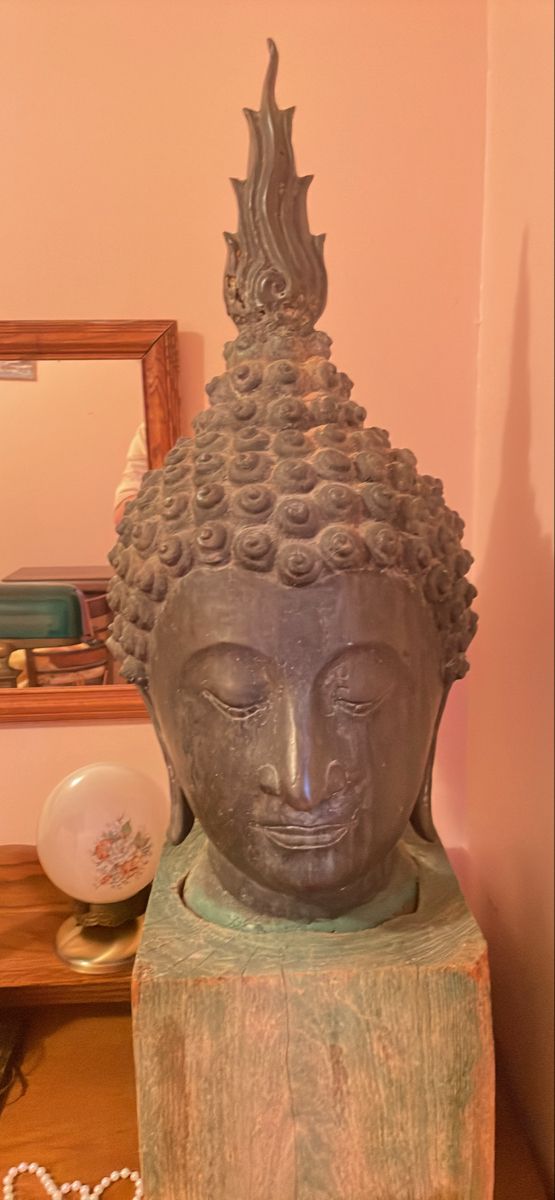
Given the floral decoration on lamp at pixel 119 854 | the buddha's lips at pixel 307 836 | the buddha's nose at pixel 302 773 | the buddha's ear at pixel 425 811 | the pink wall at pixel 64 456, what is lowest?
the floral decoration on lamp at pixel 119 854

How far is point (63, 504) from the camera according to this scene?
152 cm

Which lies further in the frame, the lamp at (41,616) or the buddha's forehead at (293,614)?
the lamp at (41,616)

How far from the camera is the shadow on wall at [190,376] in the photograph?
4.87 feet

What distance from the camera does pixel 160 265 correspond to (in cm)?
146

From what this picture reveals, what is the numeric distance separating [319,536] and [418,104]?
0.93 metres

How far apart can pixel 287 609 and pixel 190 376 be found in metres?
0.75

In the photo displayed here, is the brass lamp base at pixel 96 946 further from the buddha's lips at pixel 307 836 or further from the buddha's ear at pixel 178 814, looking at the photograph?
the buddha's lips at pixel 307 836

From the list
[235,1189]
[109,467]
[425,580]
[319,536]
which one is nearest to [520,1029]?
[235,1189]

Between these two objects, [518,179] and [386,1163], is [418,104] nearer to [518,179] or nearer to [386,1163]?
[518,179]

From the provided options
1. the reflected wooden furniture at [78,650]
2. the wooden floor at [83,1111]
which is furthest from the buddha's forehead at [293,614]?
the wooden floor at [83,1111]

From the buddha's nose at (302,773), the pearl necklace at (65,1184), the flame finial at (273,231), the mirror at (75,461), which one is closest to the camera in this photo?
the buddha's nose at (302,773)

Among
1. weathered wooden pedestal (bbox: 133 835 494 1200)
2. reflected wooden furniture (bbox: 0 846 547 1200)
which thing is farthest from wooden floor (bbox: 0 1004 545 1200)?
weathered wooden pedestal (bbox: 133 835 494 1200)

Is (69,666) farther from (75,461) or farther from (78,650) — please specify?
(75,461)

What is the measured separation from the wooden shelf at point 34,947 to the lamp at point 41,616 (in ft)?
1.26
